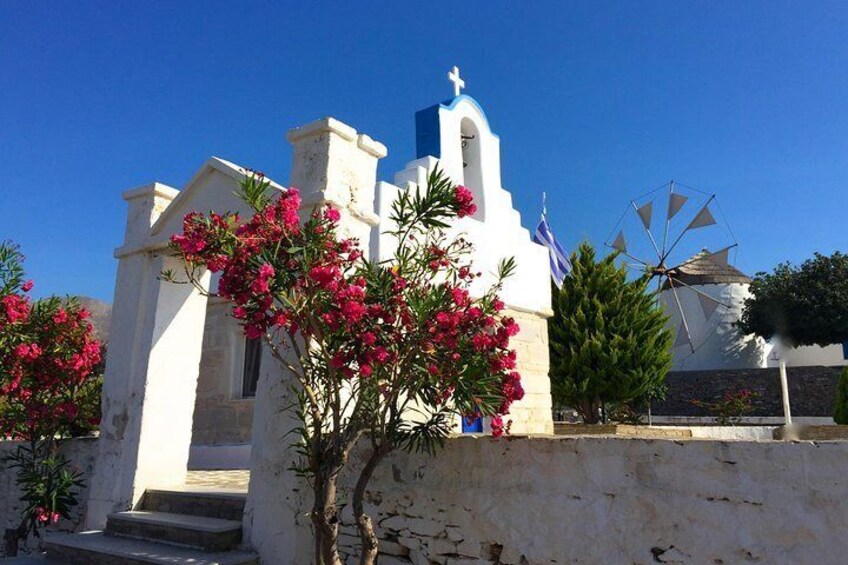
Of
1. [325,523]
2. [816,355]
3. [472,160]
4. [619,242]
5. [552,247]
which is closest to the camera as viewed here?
[325,523]

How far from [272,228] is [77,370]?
4355mm

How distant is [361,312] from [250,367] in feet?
23.1

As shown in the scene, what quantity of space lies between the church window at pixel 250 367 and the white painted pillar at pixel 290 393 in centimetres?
494

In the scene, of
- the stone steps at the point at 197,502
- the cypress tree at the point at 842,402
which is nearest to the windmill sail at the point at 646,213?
the cypress tree at the point at 842,402

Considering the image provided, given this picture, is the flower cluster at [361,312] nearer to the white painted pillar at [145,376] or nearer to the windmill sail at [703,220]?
the white painted pillar at [145,376]

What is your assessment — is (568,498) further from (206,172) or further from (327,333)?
(206,172)

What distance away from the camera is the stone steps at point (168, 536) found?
453cm

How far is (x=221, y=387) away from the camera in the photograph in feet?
32.6

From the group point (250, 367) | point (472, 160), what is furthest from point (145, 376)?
point (472, 160)

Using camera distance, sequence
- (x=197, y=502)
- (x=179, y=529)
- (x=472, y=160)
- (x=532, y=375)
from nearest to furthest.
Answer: (x=179, y=529)
(x=197, y=502)
(x=532, y=375)
(x=472, y=160)

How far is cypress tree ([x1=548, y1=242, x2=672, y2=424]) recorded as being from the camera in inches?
587

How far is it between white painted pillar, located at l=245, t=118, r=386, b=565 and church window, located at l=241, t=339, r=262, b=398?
494 centimetres

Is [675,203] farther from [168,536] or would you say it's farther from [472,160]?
[168,536]

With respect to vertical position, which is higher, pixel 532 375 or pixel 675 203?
pixel 675 203
